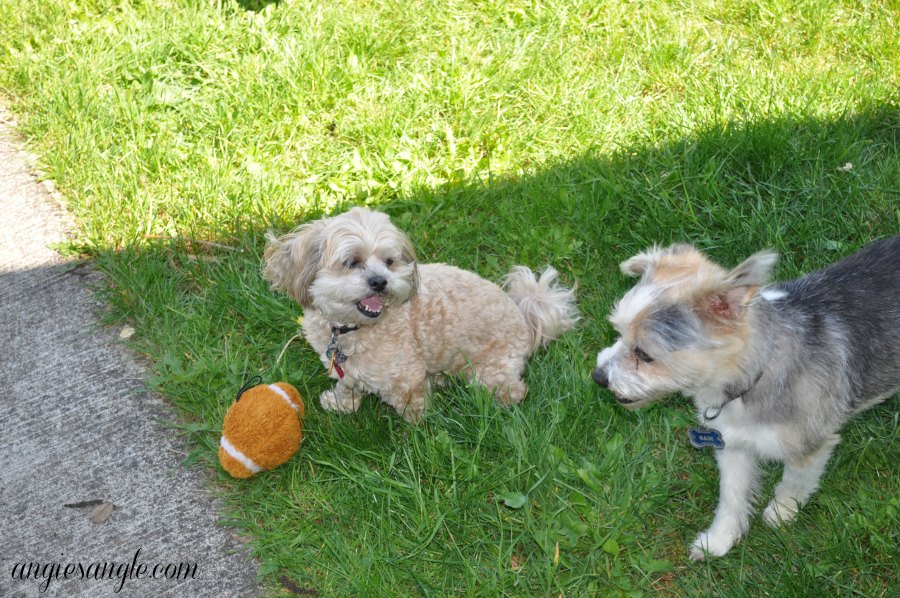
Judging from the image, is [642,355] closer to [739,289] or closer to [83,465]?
[739,289]

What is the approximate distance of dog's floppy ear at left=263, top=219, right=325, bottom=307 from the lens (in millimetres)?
3689

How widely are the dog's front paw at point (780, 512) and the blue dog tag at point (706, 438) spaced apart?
1.40 ft

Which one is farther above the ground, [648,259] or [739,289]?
[739,289]

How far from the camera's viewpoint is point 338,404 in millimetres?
4094

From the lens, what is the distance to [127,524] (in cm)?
370

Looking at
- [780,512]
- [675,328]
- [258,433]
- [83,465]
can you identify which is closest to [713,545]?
[780,512]

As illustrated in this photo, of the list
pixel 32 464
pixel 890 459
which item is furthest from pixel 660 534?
pixel 32 464

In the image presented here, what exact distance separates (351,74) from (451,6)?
125 cm

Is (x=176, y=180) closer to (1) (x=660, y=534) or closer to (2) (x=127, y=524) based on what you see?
(2) (x=127, y=524)

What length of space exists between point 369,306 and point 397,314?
219 mm

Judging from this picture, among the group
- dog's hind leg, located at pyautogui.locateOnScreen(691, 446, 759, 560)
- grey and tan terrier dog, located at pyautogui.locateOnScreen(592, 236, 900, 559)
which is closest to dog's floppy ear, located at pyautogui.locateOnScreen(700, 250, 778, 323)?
grey and tan terrier dog, located at pyautogui.locateOnScreen(592, 236, 900, 559)

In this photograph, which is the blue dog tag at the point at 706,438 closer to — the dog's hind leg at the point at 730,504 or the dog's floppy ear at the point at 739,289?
the dog's hind leg at the point at 730,504

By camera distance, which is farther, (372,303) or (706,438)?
(372,303)

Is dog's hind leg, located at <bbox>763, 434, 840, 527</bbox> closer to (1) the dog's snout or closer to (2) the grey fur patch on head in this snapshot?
(2) the grey fur patch on head
